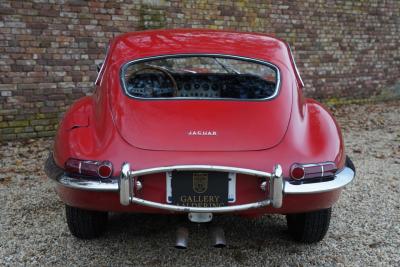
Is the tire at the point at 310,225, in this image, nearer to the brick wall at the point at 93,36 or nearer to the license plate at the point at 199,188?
the license plate at the point at 199,188

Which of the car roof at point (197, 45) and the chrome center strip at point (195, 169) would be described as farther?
the car roof at point (197, 45)

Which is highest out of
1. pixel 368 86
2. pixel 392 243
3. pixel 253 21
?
pixel 253 21

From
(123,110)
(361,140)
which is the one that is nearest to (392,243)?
(123,110)

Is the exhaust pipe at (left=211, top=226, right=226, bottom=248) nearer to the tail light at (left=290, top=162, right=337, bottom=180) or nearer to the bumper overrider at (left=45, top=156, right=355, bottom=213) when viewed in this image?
the bumper overrider at (left=45, top=156, right=355, bottom=213)

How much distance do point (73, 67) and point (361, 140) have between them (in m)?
4.30

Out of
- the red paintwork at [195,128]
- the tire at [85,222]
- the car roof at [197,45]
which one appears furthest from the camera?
the car roof at [197,45]

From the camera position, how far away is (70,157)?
2705mm

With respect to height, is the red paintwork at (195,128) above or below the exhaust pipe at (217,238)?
above

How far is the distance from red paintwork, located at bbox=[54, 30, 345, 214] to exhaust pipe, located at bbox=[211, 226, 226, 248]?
0.25 m

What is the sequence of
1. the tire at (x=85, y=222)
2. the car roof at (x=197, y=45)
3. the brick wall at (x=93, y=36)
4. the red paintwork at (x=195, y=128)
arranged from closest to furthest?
the red paintwork at (x=195, y=128) → the tire at (x=85, y=222) → the car roof at (x=197, y=45) → the brick wall at (x=93, y=36)

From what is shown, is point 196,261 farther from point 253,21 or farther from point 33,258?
point 253,21

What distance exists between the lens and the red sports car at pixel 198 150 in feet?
8.36

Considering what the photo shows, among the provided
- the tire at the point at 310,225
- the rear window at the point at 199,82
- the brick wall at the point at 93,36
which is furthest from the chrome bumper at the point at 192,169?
the brick wall at the point at 93,36

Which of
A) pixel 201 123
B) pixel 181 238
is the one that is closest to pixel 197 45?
pixel 201 123
